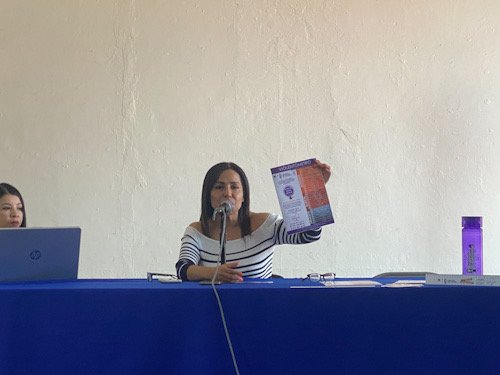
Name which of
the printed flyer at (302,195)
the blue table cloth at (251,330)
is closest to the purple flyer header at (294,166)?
the printed flyer at (302,195)

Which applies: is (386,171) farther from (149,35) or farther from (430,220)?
(149,35)

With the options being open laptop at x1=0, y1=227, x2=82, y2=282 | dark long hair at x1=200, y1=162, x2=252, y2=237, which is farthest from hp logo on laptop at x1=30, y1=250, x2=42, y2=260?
dark long hair at x1=200, y1=162, x2=252, y2=237

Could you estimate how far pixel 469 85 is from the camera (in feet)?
14.3

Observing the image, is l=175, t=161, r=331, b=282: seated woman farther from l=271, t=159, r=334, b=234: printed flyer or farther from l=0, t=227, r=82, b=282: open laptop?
l=0, t=227, r=82, b=282: open laptop

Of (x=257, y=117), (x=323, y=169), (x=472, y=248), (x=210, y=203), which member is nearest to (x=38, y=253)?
(x=210, y=203)

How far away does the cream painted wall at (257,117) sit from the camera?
4250mm

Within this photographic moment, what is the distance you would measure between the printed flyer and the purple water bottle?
51 cm

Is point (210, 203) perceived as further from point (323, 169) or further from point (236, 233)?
point (323, 169)

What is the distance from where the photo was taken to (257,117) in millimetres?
4297

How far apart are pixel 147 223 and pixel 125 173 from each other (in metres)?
0.32

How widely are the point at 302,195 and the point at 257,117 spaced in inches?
64.7

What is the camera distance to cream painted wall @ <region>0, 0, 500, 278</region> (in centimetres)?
425

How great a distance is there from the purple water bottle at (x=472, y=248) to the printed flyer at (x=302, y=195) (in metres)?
0.51

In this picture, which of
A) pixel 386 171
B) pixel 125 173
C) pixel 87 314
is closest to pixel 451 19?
pixel 386 171
